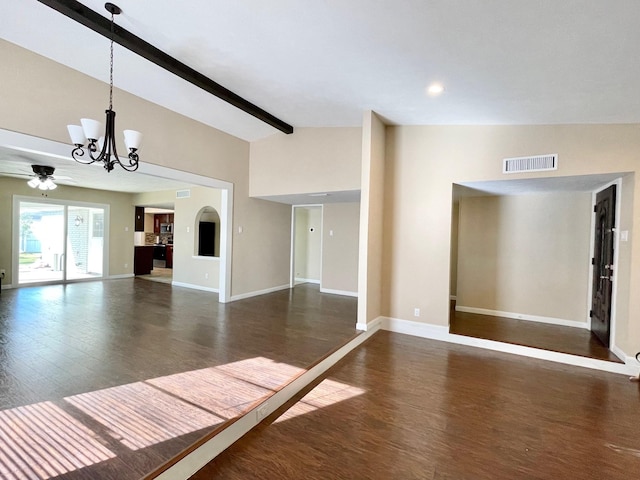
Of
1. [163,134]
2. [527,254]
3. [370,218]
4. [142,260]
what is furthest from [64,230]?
[527,254]

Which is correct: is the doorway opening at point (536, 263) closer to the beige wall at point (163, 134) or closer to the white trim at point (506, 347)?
the white trim at point (506, 347)

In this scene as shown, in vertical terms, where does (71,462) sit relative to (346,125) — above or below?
below

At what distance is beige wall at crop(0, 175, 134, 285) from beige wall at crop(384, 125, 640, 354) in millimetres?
8250

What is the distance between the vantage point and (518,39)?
2.23m

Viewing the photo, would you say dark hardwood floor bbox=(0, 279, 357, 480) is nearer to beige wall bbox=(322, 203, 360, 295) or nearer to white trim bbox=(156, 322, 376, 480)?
white trim bbox=(156, 322, 376, 480)

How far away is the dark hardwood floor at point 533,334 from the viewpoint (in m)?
3.80

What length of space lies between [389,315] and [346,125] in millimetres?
3274

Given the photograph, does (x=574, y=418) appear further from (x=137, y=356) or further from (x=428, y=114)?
(x=137, y=356)

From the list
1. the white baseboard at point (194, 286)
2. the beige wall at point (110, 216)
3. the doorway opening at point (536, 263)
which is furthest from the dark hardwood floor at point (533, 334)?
the beige wall at point (110, 216)

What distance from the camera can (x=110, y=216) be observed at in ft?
29.0

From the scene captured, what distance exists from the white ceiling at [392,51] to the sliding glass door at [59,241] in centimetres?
587

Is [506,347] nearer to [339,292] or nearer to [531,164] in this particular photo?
[531,164]

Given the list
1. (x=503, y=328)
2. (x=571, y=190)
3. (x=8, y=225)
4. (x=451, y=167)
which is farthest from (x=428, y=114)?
(x=8, y=225)

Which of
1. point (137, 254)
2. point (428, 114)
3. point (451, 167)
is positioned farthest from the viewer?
point (137, 254)
